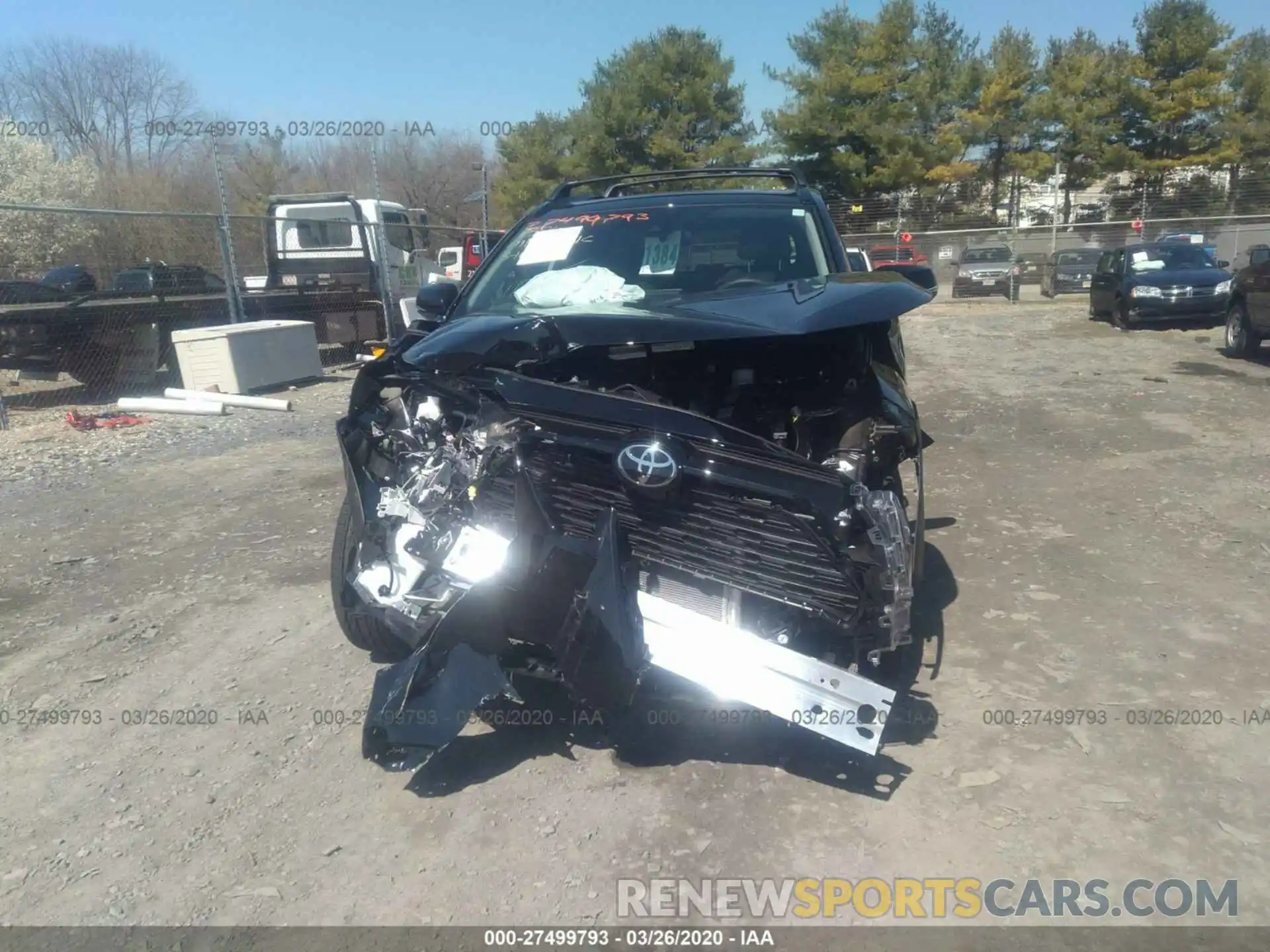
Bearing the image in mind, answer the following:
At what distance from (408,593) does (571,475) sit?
813 millimetres

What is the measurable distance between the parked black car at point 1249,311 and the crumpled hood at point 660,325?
1114 centimetres

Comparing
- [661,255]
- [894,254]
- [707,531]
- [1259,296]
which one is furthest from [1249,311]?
[894,254]

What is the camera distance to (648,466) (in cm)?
285

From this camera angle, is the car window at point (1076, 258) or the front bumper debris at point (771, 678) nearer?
the front bumper debris at point (771, 678)

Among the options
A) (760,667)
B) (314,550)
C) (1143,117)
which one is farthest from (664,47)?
(760,667)

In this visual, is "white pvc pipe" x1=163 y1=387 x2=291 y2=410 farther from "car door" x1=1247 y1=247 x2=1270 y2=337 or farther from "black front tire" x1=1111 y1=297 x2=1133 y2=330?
"black front tire" x1=1111 y1=297 x2=1133 y2=330

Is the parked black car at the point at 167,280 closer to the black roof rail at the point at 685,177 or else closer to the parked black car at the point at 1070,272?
the black roof rail at the point at 685,177

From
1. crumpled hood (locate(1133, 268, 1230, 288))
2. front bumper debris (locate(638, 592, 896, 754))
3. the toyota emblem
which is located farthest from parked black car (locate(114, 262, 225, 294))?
crumpled hood (locate(1133, 268, 1230, 288))

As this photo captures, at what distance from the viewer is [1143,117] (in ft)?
126

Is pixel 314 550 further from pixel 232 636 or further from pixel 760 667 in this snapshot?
pixel 760 667

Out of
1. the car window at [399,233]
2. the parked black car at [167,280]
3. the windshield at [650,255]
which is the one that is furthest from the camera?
the car window at [399,233]

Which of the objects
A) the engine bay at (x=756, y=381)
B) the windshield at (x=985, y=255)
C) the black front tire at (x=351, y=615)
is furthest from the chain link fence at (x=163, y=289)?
the windshield at (x=985, y=255)

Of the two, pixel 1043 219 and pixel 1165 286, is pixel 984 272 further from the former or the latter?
pixel 1043 219

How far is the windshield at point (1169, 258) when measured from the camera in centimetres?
1770
